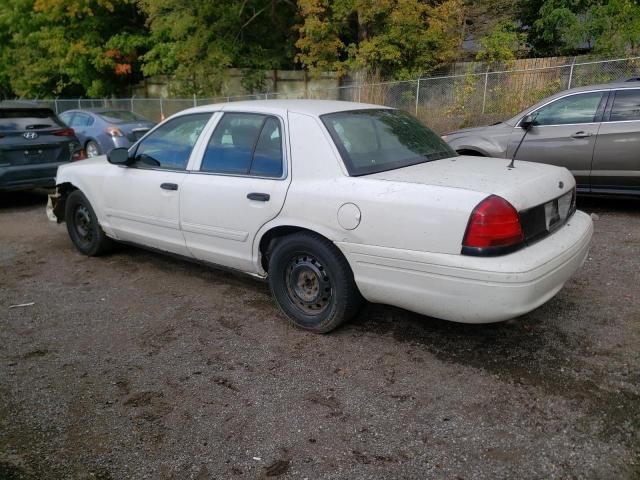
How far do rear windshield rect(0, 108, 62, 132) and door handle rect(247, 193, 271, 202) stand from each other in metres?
5.97

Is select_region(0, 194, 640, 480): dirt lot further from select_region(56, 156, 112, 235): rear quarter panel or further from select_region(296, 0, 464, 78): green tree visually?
select_region(296, 0, 464, 78): green tree

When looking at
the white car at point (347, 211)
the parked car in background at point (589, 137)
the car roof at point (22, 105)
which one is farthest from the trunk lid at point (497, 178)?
the car roof at point (22, 105)

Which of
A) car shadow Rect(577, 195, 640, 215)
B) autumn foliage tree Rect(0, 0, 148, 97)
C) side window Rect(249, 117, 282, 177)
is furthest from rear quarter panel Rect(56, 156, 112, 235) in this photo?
autumn foliage tree Rect(0, 0, 148, 97)

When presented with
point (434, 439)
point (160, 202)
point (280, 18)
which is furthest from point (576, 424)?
point (280, 18)

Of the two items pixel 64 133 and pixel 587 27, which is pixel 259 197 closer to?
pixel 64 133

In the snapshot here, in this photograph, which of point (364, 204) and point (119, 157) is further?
point (119, 157)

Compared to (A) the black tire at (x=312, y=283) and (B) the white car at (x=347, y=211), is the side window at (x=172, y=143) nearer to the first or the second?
(B) the white car at (x=347, y=211)

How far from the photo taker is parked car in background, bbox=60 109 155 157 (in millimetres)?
12984

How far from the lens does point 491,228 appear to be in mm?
3008

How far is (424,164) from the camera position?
3885mm

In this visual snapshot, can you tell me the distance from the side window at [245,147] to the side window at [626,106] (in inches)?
184

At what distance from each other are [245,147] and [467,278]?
79.2 inches

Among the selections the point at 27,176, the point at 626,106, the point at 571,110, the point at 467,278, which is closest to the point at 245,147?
the point at 467,278

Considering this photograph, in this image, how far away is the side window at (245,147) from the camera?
156 inches
